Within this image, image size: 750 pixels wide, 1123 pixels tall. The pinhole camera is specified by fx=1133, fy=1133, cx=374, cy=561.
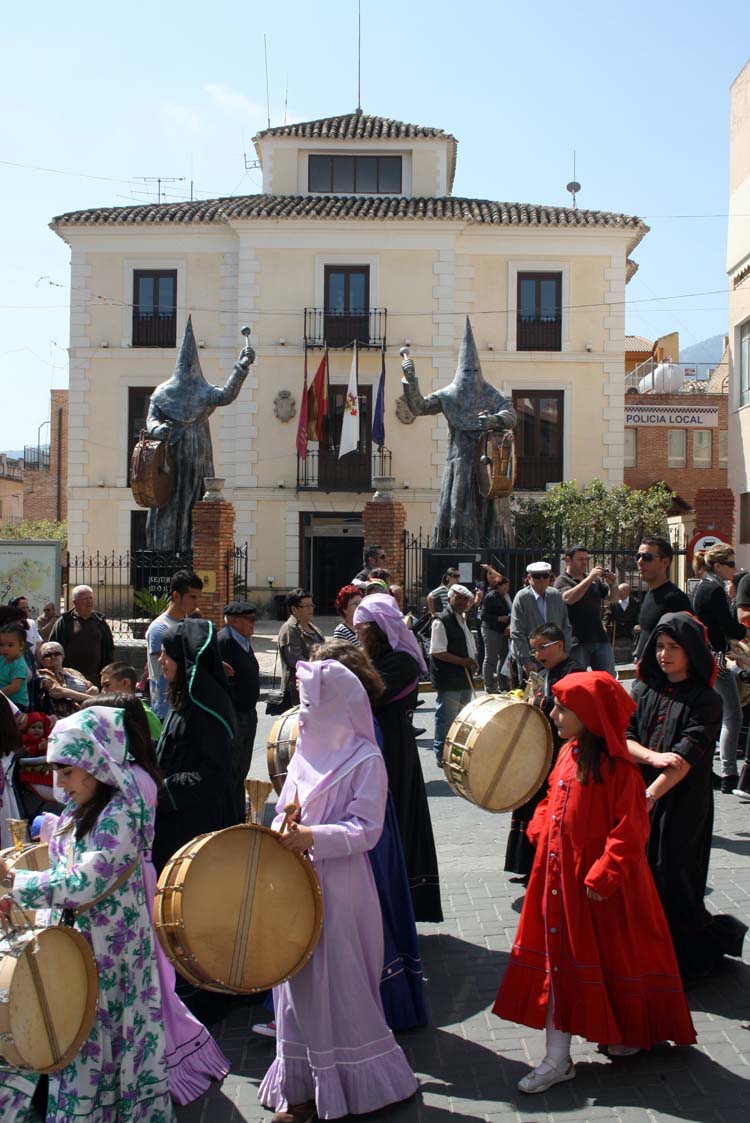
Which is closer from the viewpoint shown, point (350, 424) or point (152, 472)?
point (152, 472)

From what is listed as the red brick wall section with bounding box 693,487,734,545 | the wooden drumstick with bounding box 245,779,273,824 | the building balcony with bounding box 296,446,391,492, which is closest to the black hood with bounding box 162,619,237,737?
the wooden drumstick with bounding box 245,779,273,824

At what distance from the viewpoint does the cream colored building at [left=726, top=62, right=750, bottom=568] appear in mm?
23594

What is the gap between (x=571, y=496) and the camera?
2872cm

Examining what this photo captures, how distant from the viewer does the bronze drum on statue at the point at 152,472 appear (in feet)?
71.1

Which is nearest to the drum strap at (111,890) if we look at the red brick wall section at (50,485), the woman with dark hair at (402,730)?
the woman with dark hair at (402,730)

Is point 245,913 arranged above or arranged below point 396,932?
above

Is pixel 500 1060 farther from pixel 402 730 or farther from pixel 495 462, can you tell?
pixel 495 462

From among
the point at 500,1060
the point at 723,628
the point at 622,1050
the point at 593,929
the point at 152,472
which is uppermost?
the point at 152,472

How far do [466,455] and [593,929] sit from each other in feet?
58.2

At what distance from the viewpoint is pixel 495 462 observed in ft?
69.7

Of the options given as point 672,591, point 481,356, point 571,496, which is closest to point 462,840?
point 672,591

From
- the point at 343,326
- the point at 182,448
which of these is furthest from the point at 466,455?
the point at 343,326

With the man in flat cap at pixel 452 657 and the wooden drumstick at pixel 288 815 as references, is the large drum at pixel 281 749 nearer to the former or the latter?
the wooden drumstick at pixel 288 815

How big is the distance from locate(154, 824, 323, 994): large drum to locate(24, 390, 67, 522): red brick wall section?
156ft
